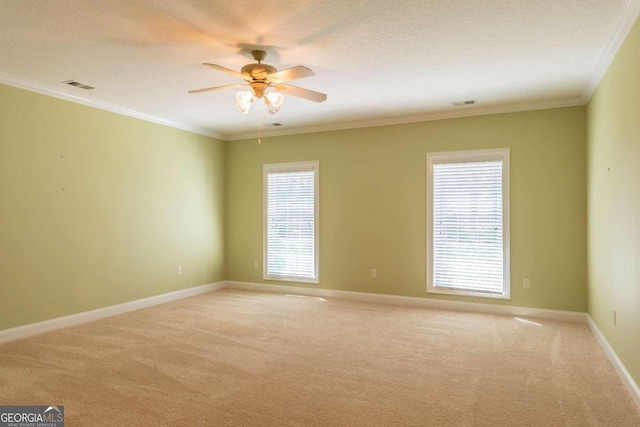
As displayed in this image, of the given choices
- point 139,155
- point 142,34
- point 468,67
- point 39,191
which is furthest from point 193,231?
→ point 468,67

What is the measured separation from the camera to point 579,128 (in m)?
5.07

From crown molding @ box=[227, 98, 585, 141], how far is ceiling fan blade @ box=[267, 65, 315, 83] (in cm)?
297

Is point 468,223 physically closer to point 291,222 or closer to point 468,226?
point 468,226

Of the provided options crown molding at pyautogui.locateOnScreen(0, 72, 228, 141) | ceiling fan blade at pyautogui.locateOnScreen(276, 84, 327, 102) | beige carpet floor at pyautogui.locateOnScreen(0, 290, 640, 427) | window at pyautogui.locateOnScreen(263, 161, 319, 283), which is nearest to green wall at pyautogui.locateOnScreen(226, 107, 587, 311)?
window at pyautogui.locateOnScreen(263, 161, 319, 283)

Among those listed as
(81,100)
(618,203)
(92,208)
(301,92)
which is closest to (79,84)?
(81,100)

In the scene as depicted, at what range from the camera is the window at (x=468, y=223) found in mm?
5449

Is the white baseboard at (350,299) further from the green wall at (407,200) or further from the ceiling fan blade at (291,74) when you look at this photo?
the ceiling fan blade at (291,74)

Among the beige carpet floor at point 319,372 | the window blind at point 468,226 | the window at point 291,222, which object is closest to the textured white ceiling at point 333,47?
the window blind at point 468,226

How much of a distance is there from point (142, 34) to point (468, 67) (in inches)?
117

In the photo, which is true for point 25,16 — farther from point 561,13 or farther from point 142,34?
point 561,13

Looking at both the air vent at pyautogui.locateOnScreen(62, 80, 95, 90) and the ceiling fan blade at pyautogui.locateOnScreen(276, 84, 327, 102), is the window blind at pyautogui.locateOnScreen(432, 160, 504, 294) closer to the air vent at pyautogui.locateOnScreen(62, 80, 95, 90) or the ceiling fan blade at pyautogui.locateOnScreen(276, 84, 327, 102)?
the ceiling fan blade at pyautogui.locateOnScreen(276, 84, 327, 102)

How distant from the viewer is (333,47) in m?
3.51

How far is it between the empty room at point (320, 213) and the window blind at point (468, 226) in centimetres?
3

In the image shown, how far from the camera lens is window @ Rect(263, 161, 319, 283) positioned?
6758 millimetres
